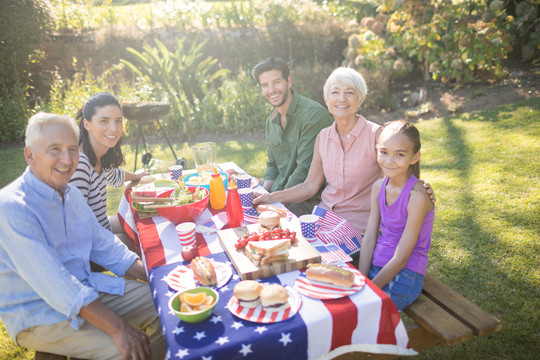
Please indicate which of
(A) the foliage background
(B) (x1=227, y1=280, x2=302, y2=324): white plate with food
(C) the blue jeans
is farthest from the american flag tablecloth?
(A) the foliage background

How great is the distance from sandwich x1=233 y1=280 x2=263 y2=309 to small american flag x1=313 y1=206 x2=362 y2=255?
0.88 metres

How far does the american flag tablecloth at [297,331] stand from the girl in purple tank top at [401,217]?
0.47m

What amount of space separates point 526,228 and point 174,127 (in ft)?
22.3

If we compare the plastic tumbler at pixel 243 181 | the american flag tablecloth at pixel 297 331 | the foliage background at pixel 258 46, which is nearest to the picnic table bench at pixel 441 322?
the american flag tablecloth at pixel 297 331

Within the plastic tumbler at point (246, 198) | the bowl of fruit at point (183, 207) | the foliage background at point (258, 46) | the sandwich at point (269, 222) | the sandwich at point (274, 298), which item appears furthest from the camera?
the foliage background at point (258, 46)

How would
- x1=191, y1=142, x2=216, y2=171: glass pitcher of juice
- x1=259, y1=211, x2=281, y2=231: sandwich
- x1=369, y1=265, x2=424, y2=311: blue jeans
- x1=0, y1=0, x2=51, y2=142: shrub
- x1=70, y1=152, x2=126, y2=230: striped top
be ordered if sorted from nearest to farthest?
x1=369, y1=265, x2=424, y2=311: blue jeans
x1=259, y1=211, x2=281, y2=231: sandwich
x1=70, y1=152, x2=126, y2=230: striped top
x1=191, y1=142, x2=216, y2=171: glass pitcher of juice
x1=0, y1=0, x2=51, y2=142: shrub

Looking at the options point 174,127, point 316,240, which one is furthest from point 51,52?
point 316,240

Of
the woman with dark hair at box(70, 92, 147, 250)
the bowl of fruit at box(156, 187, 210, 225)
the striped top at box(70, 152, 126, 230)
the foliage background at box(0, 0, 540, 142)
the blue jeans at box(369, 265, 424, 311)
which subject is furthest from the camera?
the foliage background at box(0, 0, 540, 142)

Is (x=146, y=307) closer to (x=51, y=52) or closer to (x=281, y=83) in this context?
(x=281, y=83)

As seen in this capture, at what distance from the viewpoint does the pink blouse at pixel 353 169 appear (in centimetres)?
288

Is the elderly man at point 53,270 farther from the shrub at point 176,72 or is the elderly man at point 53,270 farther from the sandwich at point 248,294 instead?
the shrub at point 176,72

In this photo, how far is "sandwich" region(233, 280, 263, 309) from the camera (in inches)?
62.0

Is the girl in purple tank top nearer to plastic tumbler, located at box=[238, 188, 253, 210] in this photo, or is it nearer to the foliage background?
plastic tumbler, located at box=[238, 188, 253, 210]

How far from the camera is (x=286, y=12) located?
11.1 m
